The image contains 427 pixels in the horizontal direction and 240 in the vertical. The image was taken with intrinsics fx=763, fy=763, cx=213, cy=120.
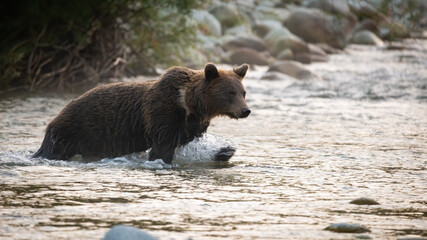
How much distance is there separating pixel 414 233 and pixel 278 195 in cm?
160

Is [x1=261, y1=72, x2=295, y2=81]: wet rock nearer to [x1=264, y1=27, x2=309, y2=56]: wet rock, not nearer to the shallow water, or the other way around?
the shallow water

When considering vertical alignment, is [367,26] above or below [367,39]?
above

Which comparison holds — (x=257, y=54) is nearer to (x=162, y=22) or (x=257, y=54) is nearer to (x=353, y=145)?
(x=162, y=22)

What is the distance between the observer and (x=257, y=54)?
22.3 meters

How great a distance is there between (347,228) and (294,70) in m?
13.8

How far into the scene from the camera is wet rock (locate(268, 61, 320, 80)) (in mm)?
18625

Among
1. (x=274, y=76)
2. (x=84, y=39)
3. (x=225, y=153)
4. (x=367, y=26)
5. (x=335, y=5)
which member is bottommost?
(x=225, y=153)

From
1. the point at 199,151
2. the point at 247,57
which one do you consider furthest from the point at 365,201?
the point at 247,57

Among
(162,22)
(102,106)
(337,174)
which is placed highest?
(162,22)

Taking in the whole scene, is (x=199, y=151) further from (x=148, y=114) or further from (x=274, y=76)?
(x=274, y=76)

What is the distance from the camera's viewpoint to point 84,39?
1496cm

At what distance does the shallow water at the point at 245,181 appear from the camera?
5.68 m

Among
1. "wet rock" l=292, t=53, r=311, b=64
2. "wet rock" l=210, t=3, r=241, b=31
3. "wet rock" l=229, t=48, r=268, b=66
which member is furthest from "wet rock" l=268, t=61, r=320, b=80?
"wet rock" l=210, t=3, r=241, b=31

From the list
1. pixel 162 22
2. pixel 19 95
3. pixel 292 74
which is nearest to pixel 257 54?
pixel 292 74
